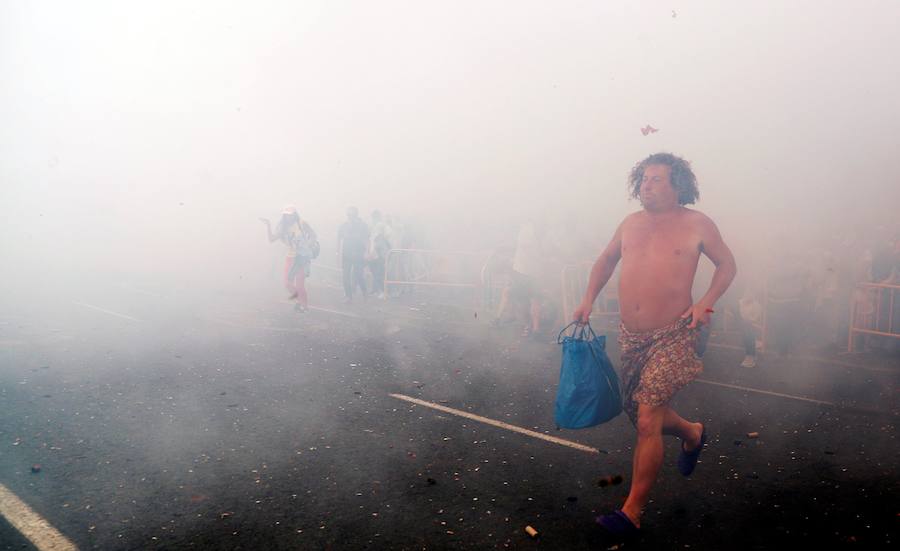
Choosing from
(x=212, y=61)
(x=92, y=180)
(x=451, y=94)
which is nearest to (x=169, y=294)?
(x=451, y=94)

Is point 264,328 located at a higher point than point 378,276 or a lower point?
lower

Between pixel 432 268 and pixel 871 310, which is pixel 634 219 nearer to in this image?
pixel 871 310

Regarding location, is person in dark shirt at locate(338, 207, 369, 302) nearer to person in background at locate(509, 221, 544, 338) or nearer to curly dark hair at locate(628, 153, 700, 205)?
person in background at locate(509, 221, 544, 338)

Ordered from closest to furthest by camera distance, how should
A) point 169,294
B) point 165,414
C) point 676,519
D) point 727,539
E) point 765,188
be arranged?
point 727,539
point 676,519
point 165,414
point 169,294
point 765,188

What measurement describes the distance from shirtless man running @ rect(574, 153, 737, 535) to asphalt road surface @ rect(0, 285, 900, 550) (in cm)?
37

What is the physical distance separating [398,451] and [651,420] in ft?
5.80

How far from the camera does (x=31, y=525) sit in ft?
11.7

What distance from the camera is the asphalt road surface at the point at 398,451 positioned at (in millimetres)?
3643

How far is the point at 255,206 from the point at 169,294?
56.0 ft

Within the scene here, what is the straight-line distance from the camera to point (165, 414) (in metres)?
5.56

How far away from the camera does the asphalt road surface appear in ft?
12.0

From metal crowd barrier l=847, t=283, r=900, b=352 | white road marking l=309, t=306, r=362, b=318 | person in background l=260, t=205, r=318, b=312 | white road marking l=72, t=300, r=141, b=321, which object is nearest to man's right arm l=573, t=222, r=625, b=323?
metal crowd barrier l=847, t=283, r=900, b=352

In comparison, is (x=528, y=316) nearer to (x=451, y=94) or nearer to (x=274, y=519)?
(x=274, y=519)

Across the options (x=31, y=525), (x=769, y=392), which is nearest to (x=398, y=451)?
(x=31, y=525)
